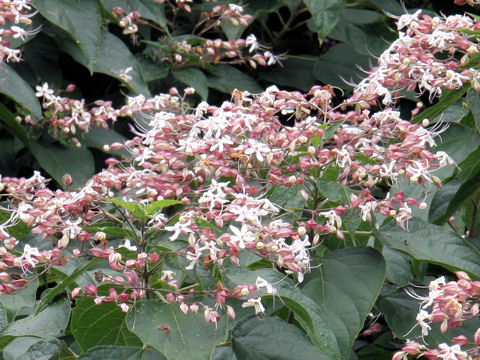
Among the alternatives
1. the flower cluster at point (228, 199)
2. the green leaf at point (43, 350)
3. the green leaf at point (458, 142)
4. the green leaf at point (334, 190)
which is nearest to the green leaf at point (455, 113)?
the green leaf at point (458, 142)

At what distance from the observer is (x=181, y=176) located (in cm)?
153

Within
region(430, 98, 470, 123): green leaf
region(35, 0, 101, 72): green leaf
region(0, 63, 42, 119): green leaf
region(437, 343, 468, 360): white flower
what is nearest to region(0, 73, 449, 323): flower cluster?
region(437, 343, 468, 360): white flower

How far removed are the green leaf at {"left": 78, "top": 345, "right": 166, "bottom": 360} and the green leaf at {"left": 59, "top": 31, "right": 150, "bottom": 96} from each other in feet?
3.95

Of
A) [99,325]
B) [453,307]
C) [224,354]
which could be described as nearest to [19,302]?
[99,325]

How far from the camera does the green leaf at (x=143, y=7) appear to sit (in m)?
2.71

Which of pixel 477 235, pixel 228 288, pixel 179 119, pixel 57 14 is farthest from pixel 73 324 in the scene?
pixel 57 14

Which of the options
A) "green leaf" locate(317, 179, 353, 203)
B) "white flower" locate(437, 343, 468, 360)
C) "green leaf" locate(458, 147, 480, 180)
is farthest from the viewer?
"green leaf" locate(458, 147, 480, 180)

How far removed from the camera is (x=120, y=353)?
141 centimetres

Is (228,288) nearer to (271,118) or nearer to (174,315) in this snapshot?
(174,315)

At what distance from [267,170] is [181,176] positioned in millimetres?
144

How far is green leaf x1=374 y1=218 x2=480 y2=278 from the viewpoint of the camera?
153 centimetres

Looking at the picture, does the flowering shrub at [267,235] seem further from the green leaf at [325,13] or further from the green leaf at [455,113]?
the green leaf at [325,13]

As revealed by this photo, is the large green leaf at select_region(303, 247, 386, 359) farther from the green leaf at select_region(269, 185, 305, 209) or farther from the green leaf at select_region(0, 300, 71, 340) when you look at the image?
the green leaf at select_region(0, 300, 71, 340)

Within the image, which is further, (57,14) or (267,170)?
(57,14)
